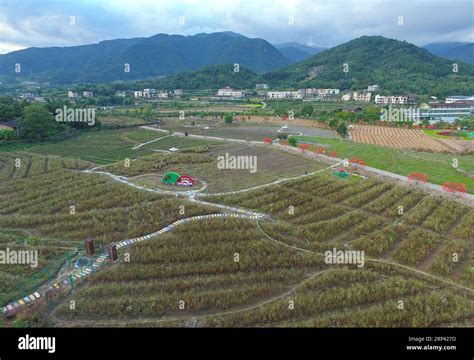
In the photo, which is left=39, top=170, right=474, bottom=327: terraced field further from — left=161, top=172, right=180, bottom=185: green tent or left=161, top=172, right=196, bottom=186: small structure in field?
left=161, top=172, right=180, bottom=185: green tent

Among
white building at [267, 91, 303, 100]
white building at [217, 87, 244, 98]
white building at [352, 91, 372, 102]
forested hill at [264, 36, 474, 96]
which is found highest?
forested hill at [264, 36, 474, 96]

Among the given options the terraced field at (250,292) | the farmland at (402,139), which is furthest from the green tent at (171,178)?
the farmland at (402,139)

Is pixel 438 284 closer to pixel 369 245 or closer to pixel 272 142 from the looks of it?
pixel 369 245

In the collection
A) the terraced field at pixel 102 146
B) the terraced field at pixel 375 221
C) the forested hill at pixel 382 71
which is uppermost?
the forested hill at pixel 382 71

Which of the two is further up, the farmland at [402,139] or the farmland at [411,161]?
the farmland at [402,139]

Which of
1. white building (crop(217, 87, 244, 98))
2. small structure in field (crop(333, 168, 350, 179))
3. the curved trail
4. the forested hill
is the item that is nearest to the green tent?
the curved trail

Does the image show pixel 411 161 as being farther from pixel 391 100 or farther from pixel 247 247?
pixel 391 100

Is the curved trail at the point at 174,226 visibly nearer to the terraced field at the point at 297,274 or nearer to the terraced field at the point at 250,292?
the terraced field at the point at 297,274

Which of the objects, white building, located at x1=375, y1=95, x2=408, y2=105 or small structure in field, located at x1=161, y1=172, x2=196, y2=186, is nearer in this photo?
small structure in field, located at x1=161, y1=172, x2=196, y2=186

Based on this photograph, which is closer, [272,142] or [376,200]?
[376,200]
